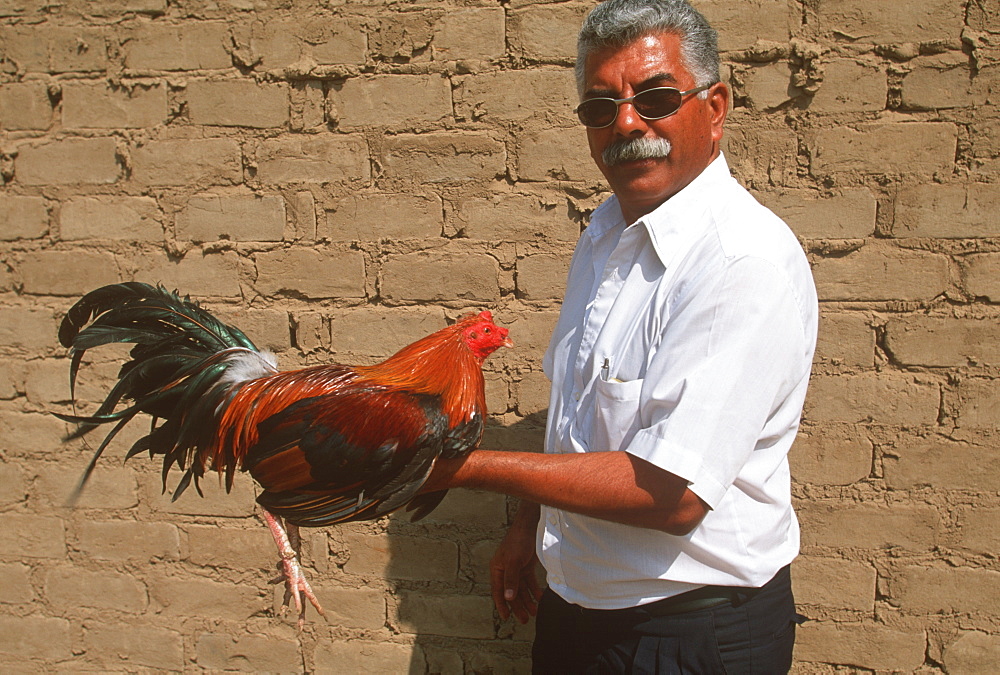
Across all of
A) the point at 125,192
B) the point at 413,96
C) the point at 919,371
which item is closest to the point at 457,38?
the point at 413,96

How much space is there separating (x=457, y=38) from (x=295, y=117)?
2.35ft

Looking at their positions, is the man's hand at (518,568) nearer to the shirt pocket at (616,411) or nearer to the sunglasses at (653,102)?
the shirt pocket at (616,411)

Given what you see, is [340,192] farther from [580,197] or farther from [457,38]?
[580,197]

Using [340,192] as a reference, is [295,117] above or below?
above

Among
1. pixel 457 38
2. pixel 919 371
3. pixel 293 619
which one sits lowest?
pixel 293 619

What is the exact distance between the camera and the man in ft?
4.77

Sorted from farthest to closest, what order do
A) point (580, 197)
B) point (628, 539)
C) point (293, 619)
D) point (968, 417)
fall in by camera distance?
1. point (293, 619)
2. point (580, 197)
3. point (968, 417)
4. point (628, 539)

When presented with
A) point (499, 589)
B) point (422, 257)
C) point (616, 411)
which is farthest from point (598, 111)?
point (499, 589)

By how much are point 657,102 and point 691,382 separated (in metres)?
0.71

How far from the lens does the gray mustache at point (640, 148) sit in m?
1.73

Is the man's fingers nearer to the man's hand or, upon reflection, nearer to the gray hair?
the man's hand

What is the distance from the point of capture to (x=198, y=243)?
9.76ft

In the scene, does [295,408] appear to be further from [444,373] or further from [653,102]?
[653,102]

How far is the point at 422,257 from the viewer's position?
2.83 meters
